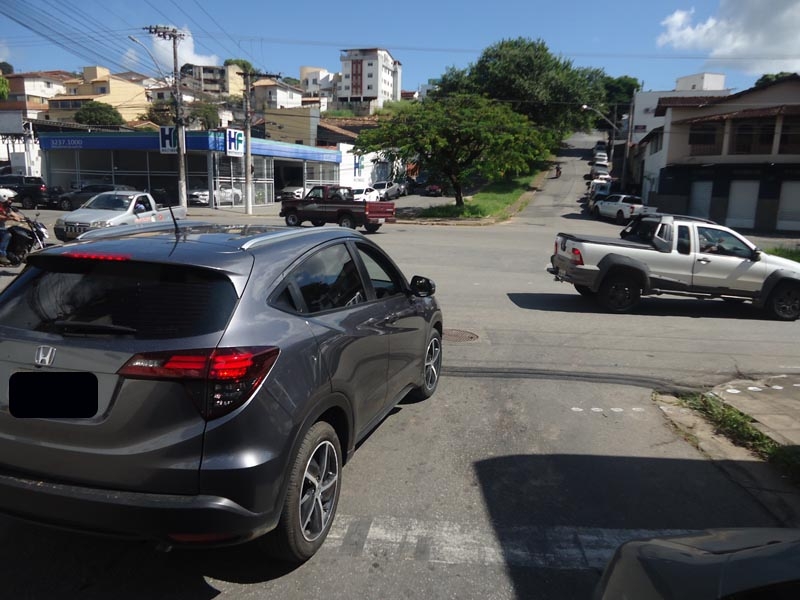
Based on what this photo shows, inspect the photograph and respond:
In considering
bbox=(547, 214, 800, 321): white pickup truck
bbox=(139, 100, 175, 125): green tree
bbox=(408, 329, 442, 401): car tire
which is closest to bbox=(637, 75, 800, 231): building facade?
bbox=(547, 214, 800, 321): white pickup truck

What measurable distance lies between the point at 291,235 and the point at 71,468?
179 centimetres

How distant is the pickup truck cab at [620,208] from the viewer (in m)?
37.8

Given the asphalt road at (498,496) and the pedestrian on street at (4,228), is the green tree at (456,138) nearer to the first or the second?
the pedestrian on street at (4,228)

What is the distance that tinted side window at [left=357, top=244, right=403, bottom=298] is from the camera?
15.9 feet

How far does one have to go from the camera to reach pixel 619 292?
10.8 m

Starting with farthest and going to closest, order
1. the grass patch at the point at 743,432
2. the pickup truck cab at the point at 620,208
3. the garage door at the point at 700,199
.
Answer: the garage door at the point at 700,199 < the pickup truck cab at the point at 620,208 < the grass patch at the point at 743,432

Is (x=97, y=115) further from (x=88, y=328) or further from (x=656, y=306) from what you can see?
(x=88, y=328)

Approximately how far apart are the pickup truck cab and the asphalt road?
3101 cm

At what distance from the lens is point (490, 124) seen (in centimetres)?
3522

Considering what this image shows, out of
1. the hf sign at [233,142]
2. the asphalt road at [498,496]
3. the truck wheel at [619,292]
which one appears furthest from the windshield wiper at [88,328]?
the hf sign at [233,142]

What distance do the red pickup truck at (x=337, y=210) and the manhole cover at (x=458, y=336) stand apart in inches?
703

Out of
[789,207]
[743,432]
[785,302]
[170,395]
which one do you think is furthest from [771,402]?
[789,207]

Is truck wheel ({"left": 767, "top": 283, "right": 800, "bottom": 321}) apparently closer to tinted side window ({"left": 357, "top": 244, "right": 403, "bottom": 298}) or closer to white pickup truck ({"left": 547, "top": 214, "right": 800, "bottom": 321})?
white pickup truck ({"left": 547, "top": 214, "right": 800, "bottom": 321})

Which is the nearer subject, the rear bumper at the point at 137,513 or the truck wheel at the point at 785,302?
the rear bumper at the point at 137,513
